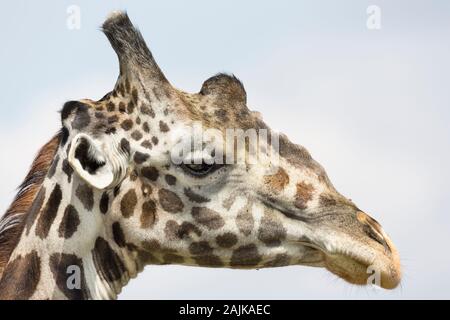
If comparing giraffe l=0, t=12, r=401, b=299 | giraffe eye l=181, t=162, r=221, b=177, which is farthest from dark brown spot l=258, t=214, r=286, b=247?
giraffe eye l=181, t=162, r=221, b=177

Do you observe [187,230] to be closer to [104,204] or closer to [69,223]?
[104,204]

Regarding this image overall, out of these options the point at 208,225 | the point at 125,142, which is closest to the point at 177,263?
the point at 208,225

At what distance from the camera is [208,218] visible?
1337 centimetres

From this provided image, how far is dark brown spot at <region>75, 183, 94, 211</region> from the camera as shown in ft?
43.7

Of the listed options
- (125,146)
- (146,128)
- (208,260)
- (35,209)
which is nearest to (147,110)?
(146,128)

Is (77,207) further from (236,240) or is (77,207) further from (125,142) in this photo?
A: (236,240)

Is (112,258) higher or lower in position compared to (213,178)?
lower

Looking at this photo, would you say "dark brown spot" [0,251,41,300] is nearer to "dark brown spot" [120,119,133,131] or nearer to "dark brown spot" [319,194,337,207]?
"dark brown spot" [120,119,133,131]

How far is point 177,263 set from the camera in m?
13.6

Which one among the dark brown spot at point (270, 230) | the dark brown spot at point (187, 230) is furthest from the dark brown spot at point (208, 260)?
the dark brown spot at point (270, 230)

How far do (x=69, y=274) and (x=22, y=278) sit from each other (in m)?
0.48

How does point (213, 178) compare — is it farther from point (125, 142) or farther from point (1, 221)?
point (1, 221)

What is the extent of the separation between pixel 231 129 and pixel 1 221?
277cm

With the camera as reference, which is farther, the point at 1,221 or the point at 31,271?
the point at 1,221
